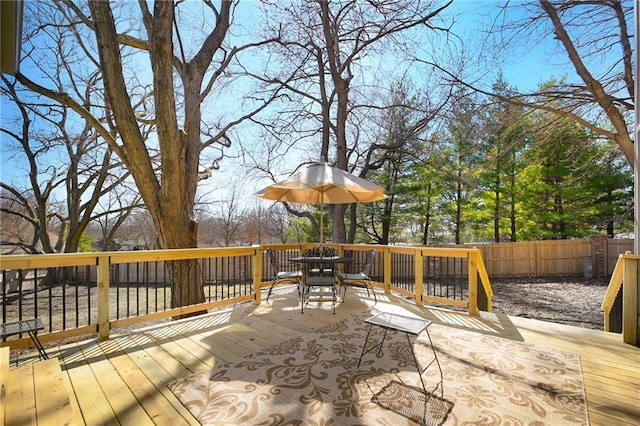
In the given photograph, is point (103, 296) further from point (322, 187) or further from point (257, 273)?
point (322, 187)

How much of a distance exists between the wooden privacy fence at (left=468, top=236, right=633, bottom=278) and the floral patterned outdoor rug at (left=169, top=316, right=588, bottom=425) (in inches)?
400

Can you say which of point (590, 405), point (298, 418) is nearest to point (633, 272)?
point (590, 405)

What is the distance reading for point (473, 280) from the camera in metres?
4.30

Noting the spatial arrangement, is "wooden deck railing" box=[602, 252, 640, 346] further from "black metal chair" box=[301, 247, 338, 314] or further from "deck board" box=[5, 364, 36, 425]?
"deck board" box=[5, 364, 36, 425]

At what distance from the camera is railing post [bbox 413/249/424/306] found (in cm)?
469

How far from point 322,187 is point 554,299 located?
7887 mm

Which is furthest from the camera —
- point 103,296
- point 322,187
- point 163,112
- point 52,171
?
point 52,171

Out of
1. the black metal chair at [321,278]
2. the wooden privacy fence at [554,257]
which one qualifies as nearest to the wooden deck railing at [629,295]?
the black metal chair at [321,278]

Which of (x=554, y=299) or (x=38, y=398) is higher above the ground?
(x=38, y=398)

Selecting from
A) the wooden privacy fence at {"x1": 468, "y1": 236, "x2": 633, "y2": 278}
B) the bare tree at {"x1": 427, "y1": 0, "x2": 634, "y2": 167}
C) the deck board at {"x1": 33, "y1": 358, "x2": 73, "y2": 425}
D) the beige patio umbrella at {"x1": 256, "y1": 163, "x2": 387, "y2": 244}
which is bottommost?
the wooden privacy fence at {"x1": 468, "y1": 236, "x2": 633, "y2": 278}

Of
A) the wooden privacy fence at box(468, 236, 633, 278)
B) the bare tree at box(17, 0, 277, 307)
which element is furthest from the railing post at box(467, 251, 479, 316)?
the wooden privacy fence at box(468, 236, 633, 278)

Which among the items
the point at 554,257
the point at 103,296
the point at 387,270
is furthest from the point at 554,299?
the point at 103,296

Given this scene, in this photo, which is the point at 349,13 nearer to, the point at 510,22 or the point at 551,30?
the point at 510,22

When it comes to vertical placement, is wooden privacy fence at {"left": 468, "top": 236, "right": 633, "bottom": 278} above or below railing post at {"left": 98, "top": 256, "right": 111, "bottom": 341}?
below
